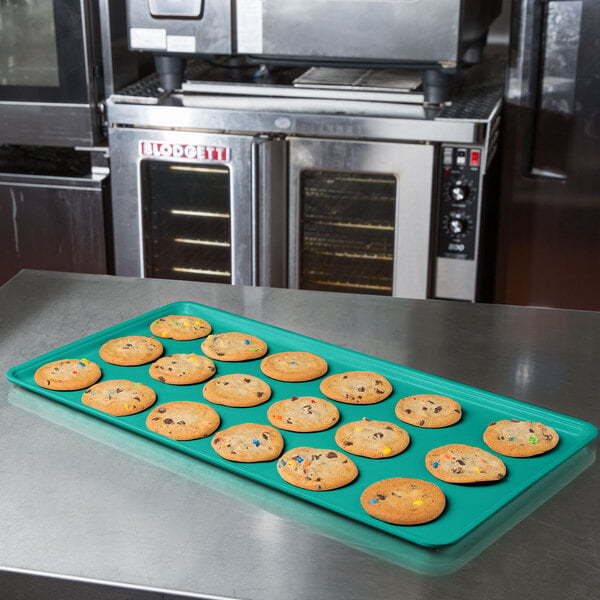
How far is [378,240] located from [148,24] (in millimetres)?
935

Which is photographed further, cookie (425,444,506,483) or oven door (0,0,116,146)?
oven door (0,0,116,146)

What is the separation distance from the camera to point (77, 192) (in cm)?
283

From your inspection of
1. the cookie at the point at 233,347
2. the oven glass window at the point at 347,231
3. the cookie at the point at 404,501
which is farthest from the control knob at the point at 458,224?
the cookie at the point at 404,501

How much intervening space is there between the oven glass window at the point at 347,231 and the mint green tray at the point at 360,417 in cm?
117

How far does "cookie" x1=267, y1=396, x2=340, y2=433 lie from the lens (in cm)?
119

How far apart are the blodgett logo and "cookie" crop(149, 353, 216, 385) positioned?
1.37m

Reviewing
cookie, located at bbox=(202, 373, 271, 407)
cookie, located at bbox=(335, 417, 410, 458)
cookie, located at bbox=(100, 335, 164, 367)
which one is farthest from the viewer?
cookie, located at bbox=(100, 335, 164, 367)

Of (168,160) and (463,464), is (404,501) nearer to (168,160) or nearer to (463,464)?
(463,464)

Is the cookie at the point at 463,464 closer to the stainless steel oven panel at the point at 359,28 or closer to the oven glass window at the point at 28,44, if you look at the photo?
the stainless steel oven panel at the point at 359,28

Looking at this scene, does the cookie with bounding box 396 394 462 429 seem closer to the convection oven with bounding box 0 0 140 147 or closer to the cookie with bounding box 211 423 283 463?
the cookie with bounding box 211 423 283 463

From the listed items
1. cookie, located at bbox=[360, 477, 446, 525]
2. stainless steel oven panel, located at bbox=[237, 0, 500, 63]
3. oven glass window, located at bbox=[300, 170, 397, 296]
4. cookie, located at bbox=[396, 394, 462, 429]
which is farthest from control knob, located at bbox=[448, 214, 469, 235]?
cookie, located at bbox=[360, 477, 446, 525]

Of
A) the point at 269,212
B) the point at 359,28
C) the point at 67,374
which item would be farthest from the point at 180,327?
the point at 359,28

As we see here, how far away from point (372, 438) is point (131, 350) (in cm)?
44

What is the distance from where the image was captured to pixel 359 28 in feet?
8.04
